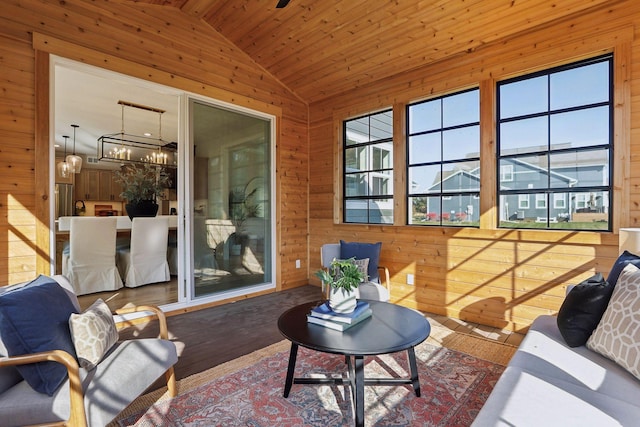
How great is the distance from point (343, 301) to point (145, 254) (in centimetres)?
394

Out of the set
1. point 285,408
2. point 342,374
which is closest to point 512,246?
point 342,374

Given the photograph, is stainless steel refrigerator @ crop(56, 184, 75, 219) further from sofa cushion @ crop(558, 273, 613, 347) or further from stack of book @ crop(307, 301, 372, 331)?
sofa cushion @ crop(558, 273, 613, 347)

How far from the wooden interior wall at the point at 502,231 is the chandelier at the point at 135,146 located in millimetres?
3466

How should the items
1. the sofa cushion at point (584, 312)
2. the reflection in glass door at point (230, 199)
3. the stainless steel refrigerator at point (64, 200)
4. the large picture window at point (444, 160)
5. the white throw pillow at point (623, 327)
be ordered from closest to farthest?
the white throw pillow at point (623, 327) → the sofa cushion at point (584, 312) → the large picture window at point (444, 160) → the reflection in glass door at point (230, 199) → the stainless steel refrigerator at point (64, 200)

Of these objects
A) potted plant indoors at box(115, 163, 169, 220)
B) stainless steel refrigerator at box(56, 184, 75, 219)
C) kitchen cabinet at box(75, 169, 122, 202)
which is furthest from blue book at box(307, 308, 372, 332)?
stainless steel refrigerator at box(56, 184, 75, 219)

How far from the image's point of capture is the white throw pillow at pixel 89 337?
1.67 meters

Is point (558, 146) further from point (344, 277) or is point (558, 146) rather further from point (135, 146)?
point (135, 146)

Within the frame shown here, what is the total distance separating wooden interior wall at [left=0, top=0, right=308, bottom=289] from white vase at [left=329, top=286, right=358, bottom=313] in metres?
2.74

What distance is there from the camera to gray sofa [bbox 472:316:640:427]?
3.97 ft

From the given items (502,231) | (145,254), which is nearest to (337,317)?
(502,231)

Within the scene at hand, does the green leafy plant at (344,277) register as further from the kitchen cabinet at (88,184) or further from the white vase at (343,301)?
the kitchen cabinet at (88,184)

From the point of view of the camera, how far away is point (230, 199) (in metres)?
4.30

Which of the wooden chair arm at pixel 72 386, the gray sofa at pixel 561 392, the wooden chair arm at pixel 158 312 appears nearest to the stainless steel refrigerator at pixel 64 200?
the wooden chair arm at pixel 158 312

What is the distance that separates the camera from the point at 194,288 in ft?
13.0
